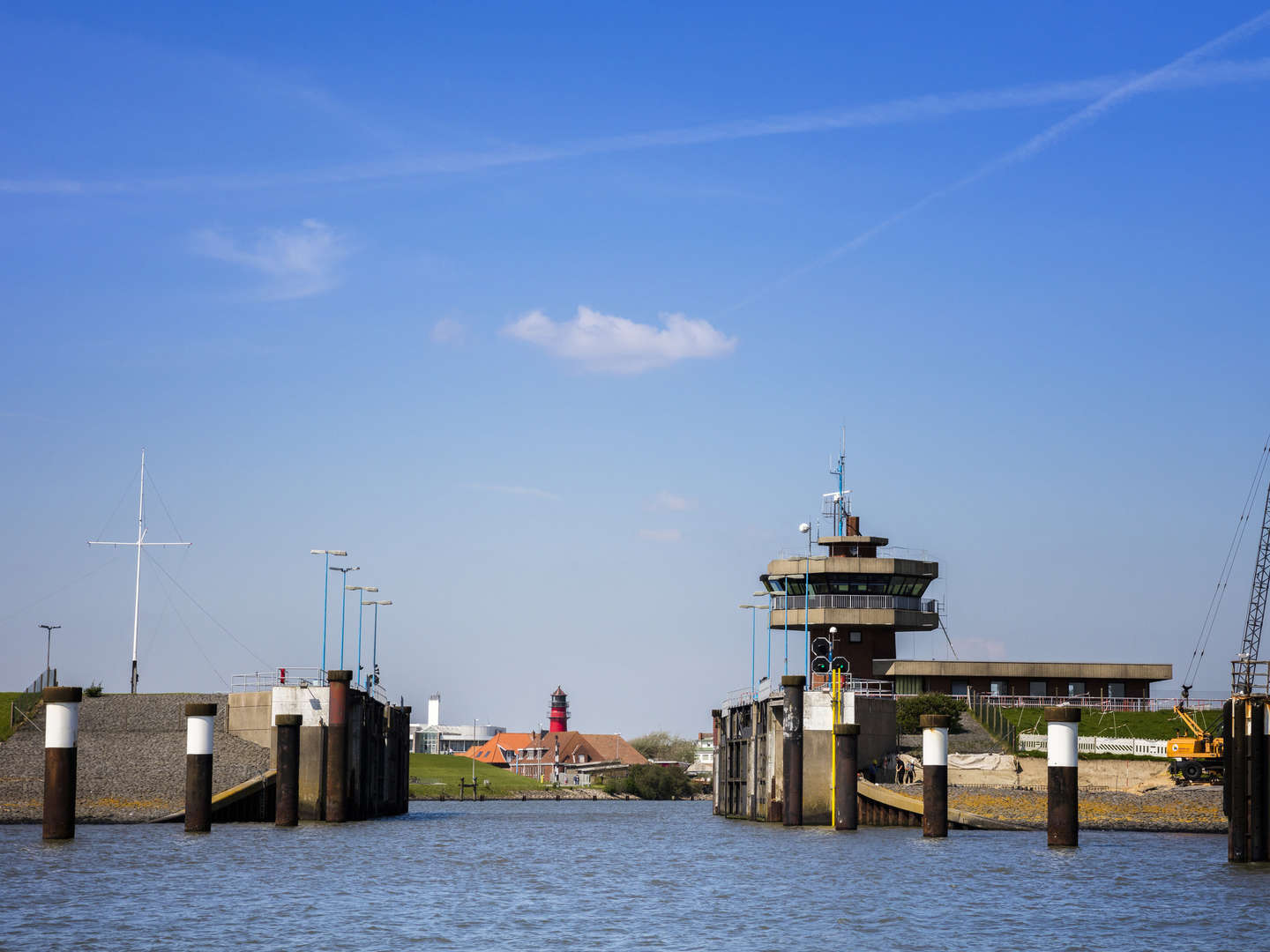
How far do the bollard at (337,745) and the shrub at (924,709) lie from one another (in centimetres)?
4510

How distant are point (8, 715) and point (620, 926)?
6552 centimetres

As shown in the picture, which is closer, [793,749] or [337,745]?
[793,749]

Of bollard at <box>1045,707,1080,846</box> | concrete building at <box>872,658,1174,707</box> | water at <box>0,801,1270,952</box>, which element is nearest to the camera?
water at <box>0,801,1270,952</box>

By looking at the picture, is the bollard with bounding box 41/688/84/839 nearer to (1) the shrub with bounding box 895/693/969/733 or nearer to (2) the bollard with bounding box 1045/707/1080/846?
(2) the bollard with bounding box 1045/707/1080/846

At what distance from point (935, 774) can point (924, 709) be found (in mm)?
46495

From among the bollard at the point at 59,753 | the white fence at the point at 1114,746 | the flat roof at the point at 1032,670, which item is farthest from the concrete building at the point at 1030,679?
the bollard at the point at 59,753

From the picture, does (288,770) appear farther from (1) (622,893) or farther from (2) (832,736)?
(1) (622,893)

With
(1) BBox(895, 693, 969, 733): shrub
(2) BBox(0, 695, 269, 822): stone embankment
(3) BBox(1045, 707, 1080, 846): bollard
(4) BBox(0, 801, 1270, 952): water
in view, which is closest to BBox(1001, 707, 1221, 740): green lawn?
(1) BBox(895, 693, 969, 733): shrub

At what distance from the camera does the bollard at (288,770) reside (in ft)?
228

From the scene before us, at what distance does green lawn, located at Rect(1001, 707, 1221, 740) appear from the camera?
103875 mm

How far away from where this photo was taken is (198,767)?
202 ft

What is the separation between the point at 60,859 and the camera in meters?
52.9

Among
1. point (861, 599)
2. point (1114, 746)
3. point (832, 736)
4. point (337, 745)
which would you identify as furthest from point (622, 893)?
point (861, 599)

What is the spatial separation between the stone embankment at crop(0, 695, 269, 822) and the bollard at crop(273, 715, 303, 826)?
5.63 m
